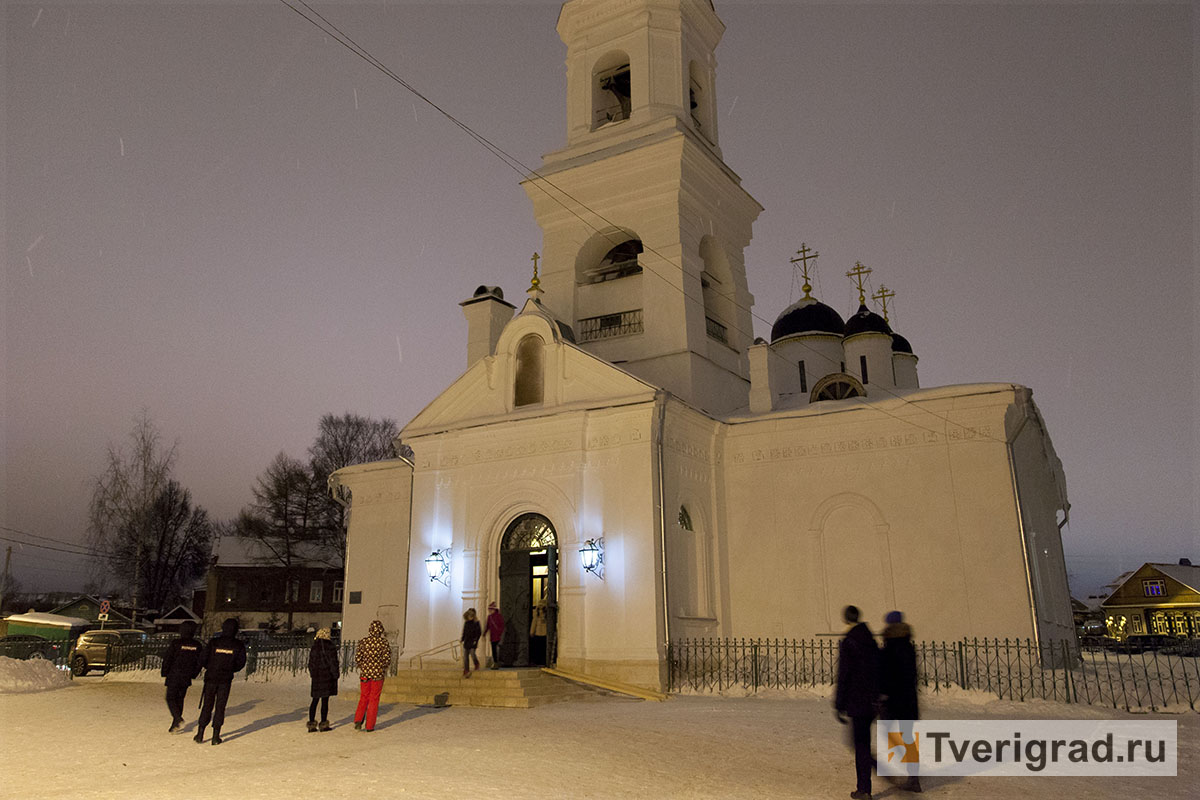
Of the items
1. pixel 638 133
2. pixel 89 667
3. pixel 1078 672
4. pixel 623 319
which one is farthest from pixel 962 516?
pixel 89 667

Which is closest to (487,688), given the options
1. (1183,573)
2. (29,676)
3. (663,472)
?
(663,472)

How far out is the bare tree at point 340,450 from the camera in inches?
1455

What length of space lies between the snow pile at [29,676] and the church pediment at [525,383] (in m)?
8.39

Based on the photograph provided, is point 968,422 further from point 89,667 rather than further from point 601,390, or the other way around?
point 89,667

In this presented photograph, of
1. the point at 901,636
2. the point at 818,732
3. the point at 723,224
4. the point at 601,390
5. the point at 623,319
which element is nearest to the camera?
the point at 901,636

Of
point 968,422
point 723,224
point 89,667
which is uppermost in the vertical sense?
point 723,224

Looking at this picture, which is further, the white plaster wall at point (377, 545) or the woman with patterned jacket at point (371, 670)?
the white plaster wall at point (377, 545)

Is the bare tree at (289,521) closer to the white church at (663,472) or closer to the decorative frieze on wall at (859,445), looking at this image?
the white church at (663,472)

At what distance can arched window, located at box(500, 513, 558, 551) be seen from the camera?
1752 centimetres

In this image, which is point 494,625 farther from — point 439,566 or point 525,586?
point 439,566

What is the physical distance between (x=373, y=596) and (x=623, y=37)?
53.8ft

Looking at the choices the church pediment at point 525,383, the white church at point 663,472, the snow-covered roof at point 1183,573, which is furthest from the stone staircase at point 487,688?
the snow-covered roof at point 1183,573

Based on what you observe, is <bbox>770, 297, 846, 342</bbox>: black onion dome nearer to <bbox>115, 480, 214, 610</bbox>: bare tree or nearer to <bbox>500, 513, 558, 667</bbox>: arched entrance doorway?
<bbox>500, 513, 558, 667</bbox>: arched entrance doorway

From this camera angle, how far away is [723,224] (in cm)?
2272
